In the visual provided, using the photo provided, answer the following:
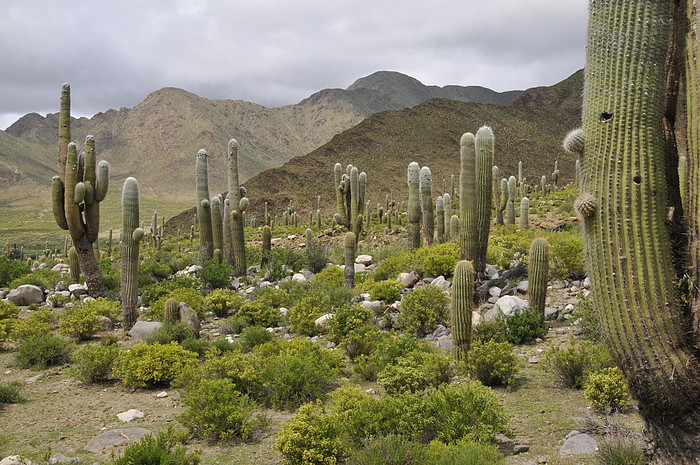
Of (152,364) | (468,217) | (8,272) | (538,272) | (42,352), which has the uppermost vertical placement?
(468,217)

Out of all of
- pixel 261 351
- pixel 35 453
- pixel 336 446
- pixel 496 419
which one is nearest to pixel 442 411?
pixel 496 419

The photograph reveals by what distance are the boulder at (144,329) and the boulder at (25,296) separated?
5.83m

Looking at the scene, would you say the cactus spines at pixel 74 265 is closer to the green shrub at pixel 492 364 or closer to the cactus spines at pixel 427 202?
the cactus spines at pixel 427 202

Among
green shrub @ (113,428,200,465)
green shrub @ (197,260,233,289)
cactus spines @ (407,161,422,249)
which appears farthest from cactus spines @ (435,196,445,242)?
green shrub @ (113,428,200,465)

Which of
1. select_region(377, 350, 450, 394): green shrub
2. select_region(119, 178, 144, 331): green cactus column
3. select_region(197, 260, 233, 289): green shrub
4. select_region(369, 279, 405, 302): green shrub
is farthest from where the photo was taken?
select_region(197, 260, 233, 289): green shrub

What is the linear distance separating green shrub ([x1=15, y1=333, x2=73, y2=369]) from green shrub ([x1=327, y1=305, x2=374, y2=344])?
5.30 m

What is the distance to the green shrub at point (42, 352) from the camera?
9.61 metres

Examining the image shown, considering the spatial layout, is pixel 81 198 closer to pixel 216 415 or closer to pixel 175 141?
pixel 216 415

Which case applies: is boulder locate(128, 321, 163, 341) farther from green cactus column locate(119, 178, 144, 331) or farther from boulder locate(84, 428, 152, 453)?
boulder locate(84, 428, 152, 453)

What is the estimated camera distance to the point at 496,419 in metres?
5.64

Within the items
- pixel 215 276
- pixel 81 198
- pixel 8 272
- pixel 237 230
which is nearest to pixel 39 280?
pixel 8 272

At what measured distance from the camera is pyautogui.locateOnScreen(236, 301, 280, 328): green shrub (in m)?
12.0

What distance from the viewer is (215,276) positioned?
50.6 feet

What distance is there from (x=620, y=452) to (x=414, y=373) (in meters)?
2.89
